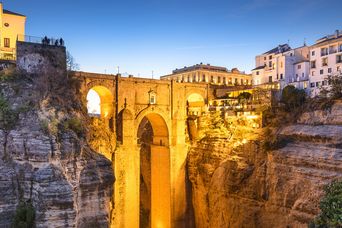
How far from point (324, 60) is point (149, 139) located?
23489 millimetres

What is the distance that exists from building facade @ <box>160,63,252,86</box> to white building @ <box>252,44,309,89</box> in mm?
4935

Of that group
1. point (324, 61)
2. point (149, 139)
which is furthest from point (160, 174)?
point (324, 61)

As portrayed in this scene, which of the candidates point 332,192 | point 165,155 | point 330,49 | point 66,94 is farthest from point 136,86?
point 330,49

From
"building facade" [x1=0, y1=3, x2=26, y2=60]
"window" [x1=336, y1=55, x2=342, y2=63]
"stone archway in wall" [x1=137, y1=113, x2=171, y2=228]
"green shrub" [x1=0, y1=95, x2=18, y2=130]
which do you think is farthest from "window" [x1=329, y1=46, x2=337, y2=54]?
"green shrub" [x1=0, y1=95, x2=18, y2=130]

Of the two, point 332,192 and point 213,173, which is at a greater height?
point 332,192

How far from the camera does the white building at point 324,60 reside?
126ft

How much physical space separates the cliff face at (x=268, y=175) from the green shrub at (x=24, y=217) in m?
16.8

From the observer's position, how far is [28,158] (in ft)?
53.0

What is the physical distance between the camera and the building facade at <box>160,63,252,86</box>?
53375 mm

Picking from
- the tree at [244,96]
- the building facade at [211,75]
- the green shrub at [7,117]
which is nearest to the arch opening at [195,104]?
the tree at [244,96]

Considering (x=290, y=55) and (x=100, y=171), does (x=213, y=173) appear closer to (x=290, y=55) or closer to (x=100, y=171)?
(x=100, y=171)

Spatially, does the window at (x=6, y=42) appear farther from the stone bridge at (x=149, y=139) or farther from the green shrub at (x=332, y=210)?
the green shrub at (x=332, y=210)

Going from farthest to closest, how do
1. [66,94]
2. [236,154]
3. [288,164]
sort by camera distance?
[236,154]
[288,164]
[66,94]

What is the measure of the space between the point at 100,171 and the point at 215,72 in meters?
39.6
